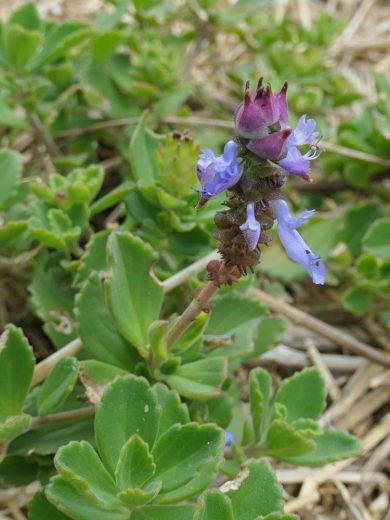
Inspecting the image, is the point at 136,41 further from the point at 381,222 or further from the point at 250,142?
the point at 250,142

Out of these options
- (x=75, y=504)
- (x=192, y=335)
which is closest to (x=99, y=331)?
(x=192, y=335)

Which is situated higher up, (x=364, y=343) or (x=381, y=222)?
(x=381, y=222)

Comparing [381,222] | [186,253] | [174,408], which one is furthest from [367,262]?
[174,408]

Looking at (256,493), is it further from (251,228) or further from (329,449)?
(251,228)

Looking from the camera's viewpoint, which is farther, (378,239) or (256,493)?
(378,239)

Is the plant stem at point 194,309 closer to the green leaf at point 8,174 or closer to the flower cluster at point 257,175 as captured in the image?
the flower cluster at point 257,175

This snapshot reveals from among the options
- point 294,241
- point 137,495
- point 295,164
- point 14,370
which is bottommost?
point 137,495

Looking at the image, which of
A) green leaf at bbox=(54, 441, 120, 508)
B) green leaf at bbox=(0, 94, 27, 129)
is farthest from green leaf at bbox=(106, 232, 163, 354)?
green leaf at bbox=(0, 94, 27, 129)
